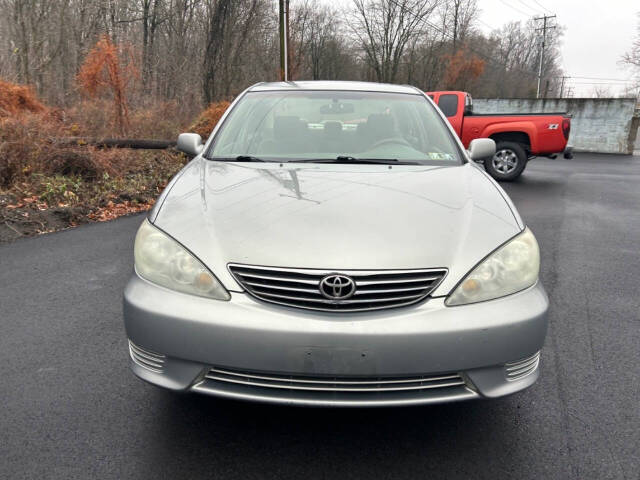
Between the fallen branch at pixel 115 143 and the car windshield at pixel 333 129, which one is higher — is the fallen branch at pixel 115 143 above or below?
below

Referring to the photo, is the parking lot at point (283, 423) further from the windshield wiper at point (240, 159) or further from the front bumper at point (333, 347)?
the windshield wiper at point (240, 159)

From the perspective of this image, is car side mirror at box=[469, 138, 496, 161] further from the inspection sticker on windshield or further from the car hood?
the car hood

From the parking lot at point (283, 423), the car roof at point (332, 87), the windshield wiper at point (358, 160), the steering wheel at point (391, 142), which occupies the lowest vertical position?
the parking lot at point (283, 423)

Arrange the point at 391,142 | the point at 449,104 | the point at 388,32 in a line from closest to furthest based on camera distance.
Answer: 1. the point at 391,142
2. the point at 449,104
3. the point at 388,32

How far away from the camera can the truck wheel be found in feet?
35.0

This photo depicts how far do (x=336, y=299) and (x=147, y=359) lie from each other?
0.85m

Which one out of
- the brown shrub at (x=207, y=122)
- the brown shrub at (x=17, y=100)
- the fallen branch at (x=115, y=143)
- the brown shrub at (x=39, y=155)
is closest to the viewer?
the brown shrub at (x=39, y=155)

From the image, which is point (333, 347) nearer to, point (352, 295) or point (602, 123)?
point (352, 295)

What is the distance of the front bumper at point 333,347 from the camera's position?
1825 mm

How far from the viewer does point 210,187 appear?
2.55m

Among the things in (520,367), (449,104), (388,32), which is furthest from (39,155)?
(388,32)

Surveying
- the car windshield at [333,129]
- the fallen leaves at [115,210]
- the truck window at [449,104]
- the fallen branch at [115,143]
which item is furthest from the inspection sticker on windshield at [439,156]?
the truck window at [449,104]

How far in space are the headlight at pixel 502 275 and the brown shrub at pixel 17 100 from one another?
9.78 meters

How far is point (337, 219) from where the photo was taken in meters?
2.15
